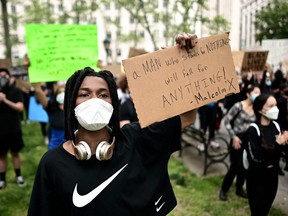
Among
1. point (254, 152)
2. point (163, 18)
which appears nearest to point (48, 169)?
point (254, 152)

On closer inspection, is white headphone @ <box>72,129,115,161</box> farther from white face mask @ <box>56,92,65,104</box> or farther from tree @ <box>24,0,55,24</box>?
tree @ <box>24,0,55,24</box>

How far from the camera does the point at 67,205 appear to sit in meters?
1.63

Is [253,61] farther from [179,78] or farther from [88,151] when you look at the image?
[88,151]

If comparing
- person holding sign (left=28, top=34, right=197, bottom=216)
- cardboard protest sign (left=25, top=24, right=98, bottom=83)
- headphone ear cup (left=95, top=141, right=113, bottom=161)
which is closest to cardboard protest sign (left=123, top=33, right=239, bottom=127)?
person holding sign (left=28, top=34, right=197, bottom=216)

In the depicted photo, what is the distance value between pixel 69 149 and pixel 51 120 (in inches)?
110

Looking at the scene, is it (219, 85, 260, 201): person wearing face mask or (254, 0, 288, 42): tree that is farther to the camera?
(254, 0, 288, 42): tree

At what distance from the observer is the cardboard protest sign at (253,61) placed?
6.49 m

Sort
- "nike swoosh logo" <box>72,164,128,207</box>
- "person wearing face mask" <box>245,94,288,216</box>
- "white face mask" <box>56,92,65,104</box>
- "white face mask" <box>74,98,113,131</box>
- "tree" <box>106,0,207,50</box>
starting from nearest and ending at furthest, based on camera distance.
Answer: "nike swoosh logo" <box>72,164,128,207</box> → "white face mask" <box>74,98,113,131</box> → "person wearing face mask" <box>245,94,288,216</box> → "white face mask" <box>56,92,65,104</box> → "tree" <box>106,0,207,50</box>

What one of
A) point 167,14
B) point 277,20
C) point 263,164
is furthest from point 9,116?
point 167,14

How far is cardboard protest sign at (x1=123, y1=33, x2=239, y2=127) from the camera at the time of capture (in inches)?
69.1

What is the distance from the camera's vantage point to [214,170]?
5.89 metres

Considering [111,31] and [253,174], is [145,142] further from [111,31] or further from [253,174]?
[111,31]

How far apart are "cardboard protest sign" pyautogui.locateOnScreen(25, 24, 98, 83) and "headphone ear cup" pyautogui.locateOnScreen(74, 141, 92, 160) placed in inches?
93.3

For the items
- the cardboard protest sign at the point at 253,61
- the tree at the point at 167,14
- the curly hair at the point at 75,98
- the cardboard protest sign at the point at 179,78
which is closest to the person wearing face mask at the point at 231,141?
the cardboard protest sign at the point at 253,61
